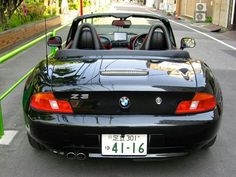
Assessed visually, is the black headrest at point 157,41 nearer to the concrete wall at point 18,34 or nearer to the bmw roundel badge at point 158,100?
the bmw roundel badge at point 158,100

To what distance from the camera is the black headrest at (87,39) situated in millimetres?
4145

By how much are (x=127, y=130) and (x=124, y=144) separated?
134mm

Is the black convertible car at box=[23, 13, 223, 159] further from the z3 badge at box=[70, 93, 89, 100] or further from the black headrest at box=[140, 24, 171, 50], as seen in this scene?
the black headrest at box=[140, 24, 171, 50]

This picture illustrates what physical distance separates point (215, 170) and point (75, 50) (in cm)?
181

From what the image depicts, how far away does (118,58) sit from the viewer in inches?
144

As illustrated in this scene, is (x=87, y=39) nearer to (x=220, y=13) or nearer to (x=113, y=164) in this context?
(x=113, y=164)

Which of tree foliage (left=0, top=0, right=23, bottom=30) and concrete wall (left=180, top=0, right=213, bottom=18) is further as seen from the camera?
concrete wall (left=180, top=0, right=213, bottom=18)

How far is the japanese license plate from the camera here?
2.94 meters

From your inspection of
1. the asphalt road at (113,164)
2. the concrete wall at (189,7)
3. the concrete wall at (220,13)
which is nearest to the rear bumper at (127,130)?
the asphalt road at (113,164)

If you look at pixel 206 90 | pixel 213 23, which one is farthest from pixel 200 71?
pixel 213 23

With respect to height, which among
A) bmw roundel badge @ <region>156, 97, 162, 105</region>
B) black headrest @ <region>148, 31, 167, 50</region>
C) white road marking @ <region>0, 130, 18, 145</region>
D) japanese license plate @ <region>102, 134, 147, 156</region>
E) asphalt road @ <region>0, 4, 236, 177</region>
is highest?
black headrest @ <region>148, 31, 167, 50</region>

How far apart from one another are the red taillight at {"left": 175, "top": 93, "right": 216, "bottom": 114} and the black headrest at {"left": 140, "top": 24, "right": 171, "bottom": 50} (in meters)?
1.26

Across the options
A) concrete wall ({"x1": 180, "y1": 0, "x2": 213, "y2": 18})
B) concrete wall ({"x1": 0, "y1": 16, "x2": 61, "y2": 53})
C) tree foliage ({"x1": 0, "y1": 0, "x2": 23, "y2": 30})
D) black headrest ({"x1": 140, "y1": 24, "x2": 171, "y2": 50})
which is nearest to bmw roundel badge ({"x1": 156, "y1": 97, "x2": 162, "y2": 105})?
black headrest ({"x1": 140, "y1": 24, "x2": 171, "y2": 50})

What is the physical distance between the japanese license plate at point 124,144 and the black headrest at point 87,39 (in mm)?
1466
